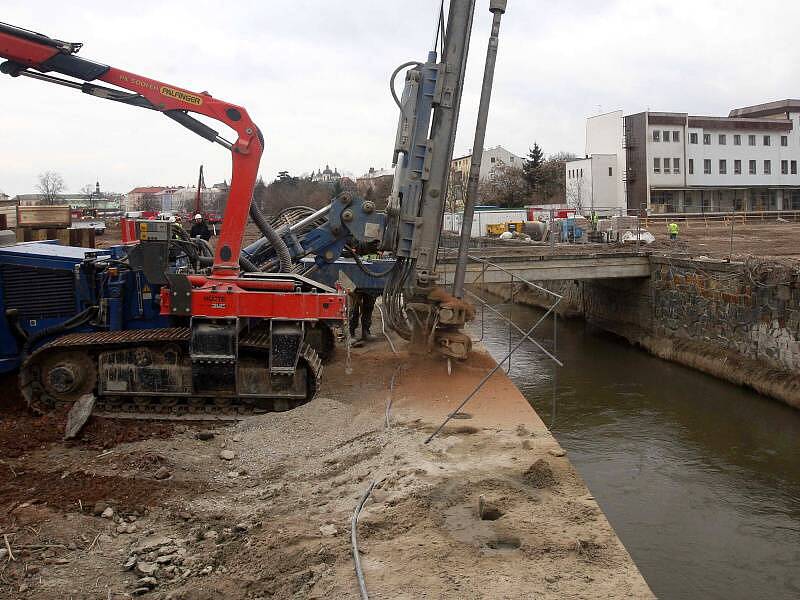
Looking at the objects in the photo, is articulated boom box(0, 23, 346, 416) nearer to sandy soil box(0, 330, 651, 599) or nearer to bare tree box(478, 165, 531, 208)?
sandy soil box(0, 330, 651, 599)

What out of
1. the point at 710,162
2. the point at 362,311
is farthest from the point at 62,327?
the point at 710,162

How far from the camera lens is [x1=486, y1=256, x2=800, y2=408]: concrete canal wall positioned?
54.2ft

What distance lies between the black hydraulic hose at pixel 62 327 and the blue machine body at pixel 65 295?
61 millimetres

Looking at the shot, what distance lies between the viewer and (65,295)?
1006 centimetres

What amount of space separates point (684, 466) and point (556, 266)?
1090 centimetres

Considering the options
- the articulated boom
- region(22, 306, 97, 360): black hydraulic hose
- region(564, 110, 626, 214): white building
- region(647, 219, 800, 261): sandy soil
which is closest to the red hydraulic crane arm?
the articulated boom

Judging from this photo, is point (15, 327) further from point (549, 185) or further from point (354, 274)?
point (549, 185)

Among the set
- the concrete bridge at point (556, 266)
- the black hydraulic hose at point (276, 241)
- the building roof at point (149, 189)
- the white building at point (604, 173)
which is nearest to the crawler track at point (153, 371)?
the black hydraulic hose at point (276, 241)

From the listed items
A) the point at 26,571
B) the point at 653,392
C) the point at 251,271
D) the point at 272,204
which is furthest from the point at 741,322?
the point at 272,204

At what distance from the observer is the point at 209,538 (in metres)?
5.92

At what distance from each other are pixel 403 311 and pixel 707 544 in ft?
17.7

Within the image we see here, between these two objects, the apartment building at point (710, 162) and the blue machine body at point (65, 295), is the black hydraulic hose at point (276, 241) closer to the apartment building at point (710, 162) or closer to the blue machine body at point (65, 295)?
the blue machine body at point (65, 295)

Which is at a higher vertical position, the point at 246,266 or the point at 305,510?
the point at 246,266

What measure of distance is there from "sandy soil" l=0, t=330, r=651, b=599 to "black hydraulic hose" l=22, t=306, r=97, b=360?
917 mm
